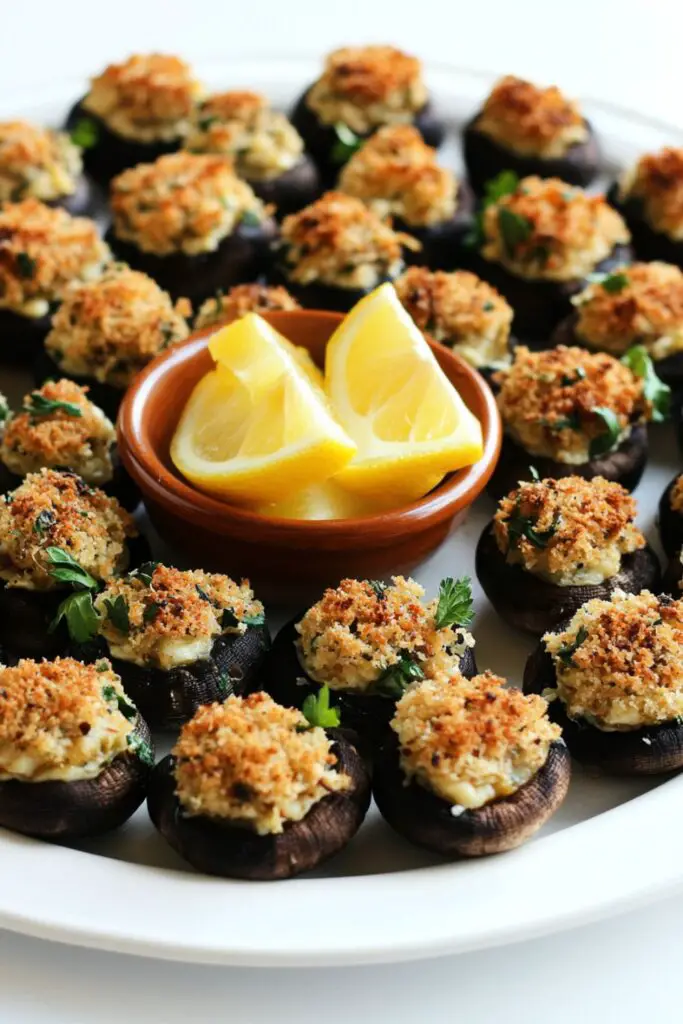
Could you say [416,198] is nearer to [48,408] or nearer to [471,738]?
[48,408]

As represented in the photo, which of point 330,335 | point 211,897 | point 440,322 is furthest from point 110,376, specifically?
point 211,897

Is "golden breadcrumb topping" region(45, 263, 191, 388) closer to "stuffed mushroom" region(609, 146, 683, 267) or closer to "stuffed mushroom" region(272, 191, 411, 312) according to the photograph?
"stuffed mushroom" region(272, 191, 411, 312)

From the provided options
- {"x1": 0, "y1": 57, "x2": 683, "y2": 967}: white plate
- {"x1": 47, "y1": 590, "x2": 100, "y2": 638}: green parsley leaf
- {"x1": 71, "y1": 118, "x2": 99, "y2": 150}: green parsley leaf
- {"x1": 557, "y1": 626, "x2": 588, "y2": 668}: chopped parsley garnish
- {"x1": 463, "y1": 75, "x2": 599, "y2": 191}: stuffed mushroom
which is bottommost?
{"x1": 0, "y1": 57, "x2": 683, "y2": 967}: white plate

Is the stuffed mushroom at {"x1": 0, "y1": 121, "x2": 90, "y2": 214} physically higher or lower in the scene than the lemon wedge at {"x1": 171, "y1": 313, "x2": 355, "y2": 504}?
lower

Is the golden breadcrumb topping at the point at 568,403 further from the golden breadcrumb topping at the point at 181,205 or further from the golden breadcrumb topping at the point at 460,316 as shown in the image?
the golden breadcrumb topping at the point at 181,205

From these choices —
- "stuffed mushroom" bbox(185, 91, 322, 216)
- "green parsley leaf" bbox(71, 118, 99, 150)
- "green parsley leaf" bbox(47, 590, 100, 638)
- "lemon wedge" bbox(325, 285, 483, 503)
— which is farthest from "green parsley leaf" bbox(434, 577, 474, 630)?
"green parsley leaf" bbox(71, 118, 99, 150)

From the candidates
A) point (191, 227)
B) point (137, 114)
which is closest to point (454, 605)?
point (191, 227)
